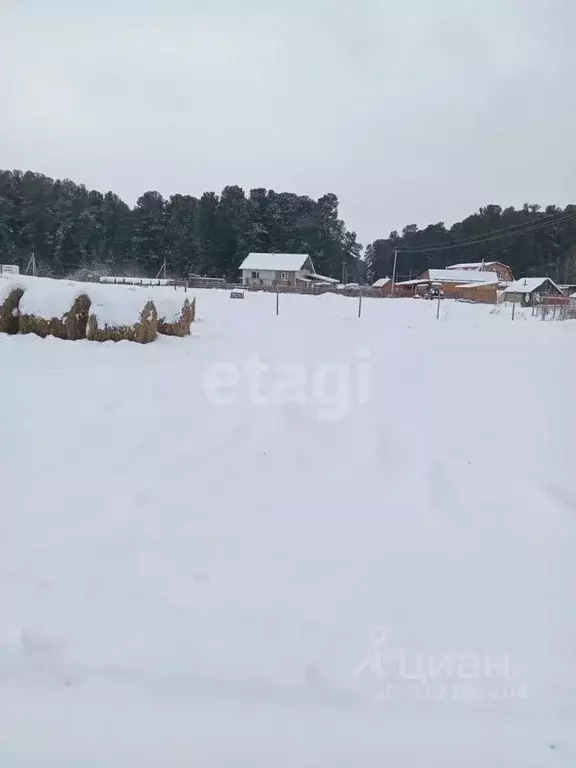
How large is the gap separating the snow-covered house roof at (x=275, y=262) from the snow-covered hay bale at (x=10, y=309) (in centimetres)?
3957

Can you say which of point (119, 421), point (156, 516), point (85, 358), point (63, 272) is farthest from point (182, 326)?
point (63, 272)

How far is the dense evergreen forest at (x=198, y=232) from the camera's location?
157 feet

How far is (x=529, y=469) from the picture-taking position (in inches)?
124

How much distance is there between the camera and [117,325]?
7.73m

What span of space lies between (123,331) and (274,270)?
133 ft

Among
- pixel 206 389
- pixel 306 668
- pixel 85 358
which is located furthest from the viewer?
pixel 85 358

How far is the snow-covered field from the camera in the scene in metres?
1.48

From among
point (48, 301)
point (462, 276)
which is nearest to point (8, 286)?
point (48, 301)

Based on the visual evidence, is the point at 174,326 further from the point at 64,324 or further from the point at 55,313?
the point at 55,313

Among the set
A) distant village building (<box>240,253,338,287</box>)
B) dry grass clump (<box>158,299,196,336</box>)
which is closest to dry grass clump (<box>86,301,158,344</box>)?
dry grass clump (<box>158,299,196,336</box>)

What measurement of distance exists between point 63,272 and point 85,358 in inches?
1768

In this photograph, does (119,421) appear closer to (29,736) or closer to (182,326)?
(29,736)

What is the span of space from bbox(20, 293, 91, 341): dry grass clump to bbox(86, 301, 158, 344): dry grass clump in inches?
7.1

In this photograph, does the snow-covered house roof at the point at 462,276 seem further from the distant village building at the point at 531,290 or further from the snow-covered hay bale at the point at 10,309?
the snow-covered hay bale at the point at 10,309
